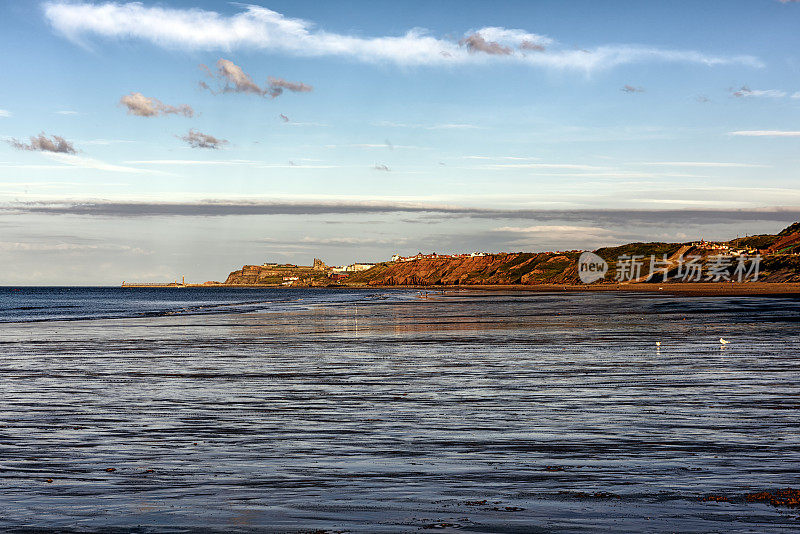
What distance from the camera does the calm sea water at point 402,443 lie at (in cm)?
875

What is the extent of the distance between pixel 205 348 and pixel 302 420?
2017 cm

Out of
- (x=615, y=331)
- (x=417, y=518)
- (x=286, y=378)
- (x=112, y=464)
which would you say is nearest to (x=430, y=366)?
(x=286, y=378)

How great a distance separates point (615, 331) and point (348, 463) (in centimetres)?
3428

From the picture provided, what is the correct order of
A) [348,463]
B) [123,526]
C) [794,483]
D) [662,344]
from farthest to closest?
[662,344] < [348,463] < [794,483] < [123,526]

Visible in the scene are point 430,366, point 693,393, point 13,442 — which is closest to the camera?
point 13,442

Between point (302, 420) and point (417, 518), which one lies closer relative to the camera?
point (417, 518)

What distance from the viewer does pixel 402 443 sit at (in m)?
12.9

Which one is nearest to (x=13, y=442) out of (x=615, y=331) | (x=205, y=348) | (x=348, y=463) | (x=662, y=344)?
(x=348, y=463)

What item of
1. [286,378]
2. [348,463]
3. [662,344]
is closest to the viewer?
[348,463]

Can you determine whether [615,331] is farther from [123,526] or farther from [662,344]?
[123,526]

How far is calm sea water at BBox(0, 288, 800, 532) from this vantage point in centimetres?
875

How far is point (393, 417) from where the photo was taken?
15633mm

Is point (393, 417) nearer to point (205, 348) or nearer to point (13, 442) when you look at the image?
point (13, 442)

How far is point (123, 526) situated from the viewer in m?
8.35
